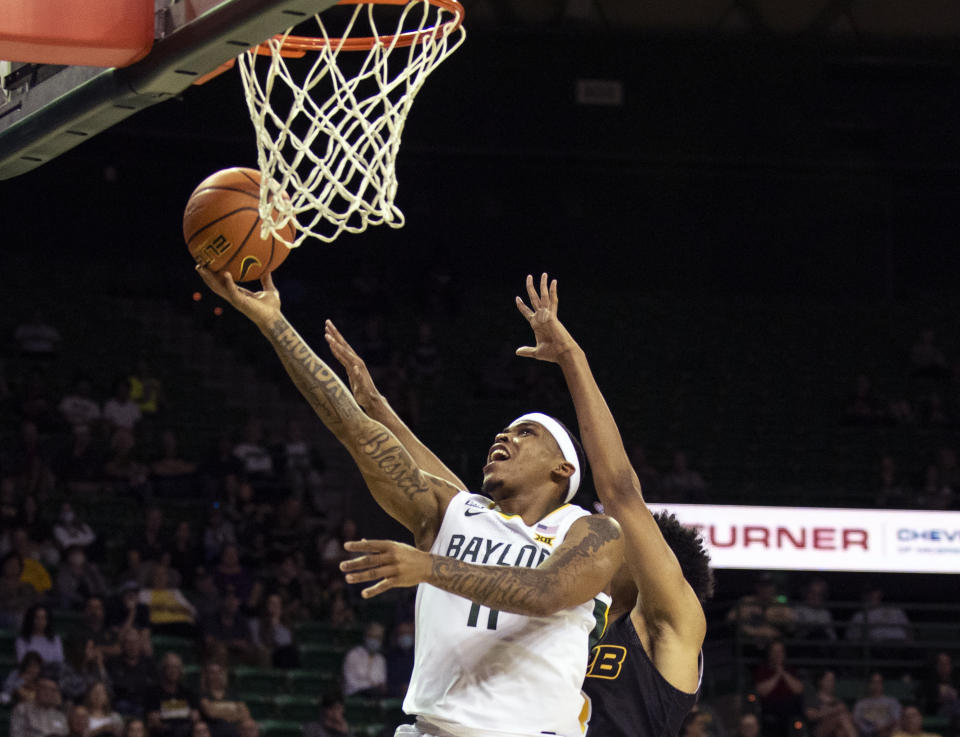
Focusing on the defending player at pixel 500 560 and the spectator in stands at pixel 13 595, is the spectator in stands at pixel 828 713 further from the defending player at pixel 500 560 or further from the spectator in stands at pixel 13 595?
the defending player at pixel 500 560

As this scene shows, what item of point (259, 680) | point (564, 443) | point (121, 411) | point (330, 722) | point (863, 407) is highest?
point (863, 407)

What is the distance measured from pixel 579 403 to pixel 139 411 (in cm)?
967

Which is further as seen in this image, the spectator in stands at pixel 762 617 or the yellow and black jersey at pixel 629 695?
the spectator in stands at pixel 762 617

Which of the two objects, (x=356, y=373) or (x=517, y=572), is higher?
(x=356, y=373)

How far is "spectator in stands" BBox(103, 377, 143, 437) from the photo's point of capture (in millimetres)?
12648

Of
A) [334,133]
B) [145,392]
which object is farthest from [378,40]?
[145,392]

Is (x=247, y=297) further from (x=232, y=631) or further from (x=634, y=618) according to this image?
(x=232, y=631)

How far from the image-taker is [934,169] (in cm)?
1727

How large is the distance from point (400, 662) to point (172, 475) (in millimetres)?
2888

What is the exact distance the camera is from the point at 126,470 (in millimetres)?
11953

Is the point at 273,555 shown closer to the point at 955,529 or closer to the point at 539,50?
the point at 955,529

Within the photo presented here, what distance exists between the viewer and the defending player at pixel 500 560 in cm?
335

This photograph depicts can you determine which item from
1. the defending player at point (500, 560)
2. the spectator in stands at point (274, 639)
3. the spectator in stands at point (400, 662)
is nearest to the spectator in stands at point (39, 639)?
the spectator in stands at point (274, 639)

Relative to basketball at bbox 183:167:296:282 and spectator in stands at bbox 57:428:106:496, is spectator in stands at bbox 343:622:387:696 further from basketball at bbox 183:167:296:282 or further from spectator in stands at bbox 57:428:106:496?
basketball at bbox 183:167:296:282
